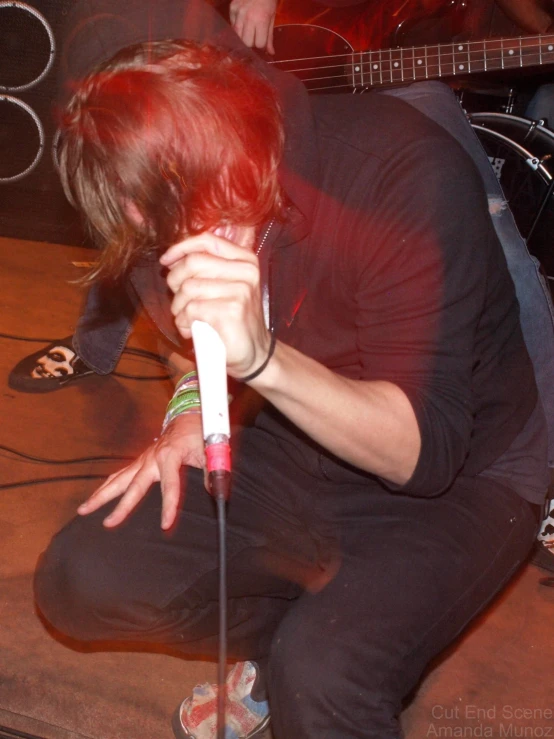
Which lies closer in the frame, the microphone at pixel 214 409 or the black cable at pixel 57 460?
the microphone at pixel 214 409

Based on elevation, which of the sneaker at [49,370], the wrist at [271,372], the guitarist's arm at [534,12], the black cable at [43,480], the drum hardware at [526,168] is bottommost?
the black cable at [43,480]

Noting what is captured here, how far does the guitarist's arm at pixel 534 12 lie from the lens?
270cm

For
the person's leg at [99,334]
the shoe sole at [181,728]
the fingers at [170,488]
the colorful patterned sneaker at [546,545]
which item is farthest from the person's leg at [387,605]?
the person's leg at [99,334]

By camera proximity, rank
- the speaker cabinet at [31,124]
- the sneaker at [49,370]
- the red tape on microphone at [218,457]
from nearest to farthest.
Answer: the red tape on microphone at [218,457]
the sneaker at [49,370]
the speaker cabinet at [31,124]

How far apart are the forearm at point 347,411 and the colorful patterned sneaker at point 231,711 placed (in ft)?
1.86

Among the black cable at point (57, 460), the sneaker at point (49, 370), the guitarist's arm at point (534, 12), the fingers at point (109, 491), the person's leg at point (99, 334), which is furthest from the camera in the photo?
the guitarist's arm at point (534, 12)

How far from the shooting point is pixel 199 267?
82 cm

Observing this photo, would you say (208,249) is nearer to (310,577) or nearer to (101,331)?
(310,577)

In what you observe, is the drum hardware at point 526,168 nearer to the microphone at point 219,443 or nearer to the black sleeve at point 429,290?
the black sleeve at point 429,290

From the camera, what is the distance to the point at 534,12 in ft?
8.88

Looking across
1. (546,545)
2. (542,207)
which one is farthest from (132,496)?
(542,207)

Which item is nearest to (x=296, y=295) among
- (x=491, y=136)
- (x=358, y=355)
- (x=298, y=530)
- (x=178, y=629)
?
(x=358, y=355)

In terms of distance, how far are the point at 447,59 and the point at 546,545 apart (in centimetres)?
166

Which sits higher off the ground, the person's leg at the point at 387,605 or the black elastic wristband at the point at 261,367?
the black elastic wristband at the point at 261,367
